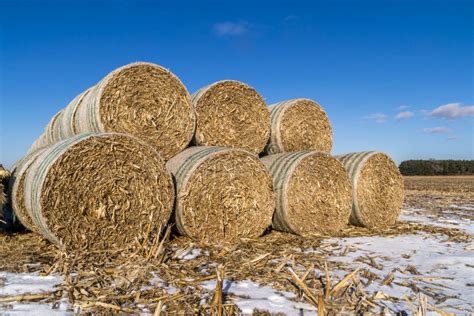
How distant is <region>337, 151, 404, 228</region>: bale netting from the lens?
23.9 ft

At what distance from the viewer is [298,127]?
8.10 m

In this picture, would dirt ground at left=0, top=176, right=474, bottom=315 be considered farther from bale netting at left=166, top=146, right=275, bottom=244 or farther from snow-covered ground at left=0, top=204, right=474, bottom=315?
bale netting at left=166, top=146, right=275, bottom=244

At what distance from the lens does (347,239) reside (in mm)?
6328

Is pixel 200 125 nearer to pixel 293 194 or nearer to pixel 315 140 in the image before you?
pixel 293 194

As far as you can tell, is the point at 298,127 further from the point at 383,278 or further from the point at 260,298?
the point at 260,298

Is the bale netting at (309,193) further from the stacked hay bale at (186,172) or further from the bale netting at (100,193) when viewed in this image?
the bale netting at (100,193)

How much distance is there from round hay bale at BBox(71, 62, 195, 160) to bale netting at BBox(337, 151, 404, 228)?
9.64 ft

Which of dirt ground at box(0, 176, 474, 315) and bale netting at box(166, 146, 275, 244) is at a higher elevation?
bale netting at box(166, 146, 275, 244)

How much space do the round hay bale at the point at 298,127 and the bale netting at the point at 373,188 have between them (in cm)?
73

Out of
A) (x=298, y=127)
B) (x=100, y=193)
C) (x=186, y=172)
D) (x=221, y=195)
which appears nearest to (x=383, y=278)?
(x=221, y=195)

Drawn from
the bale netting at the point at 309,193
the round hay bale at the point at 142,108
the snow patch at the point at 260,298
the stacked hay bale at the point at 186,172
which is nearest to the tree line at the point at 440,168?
the stacked hay bale at the point at 186,172

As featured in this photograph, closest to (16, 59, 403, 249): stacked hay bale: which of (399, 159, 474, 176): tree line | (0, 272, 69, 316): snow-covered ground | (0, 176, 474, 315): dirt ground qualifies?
(0, 176, 474, 315): dirt ground

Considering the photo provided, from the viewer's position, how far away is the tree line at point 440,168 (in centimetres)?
4359

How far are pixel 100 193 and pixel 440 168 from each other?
45.1 m
